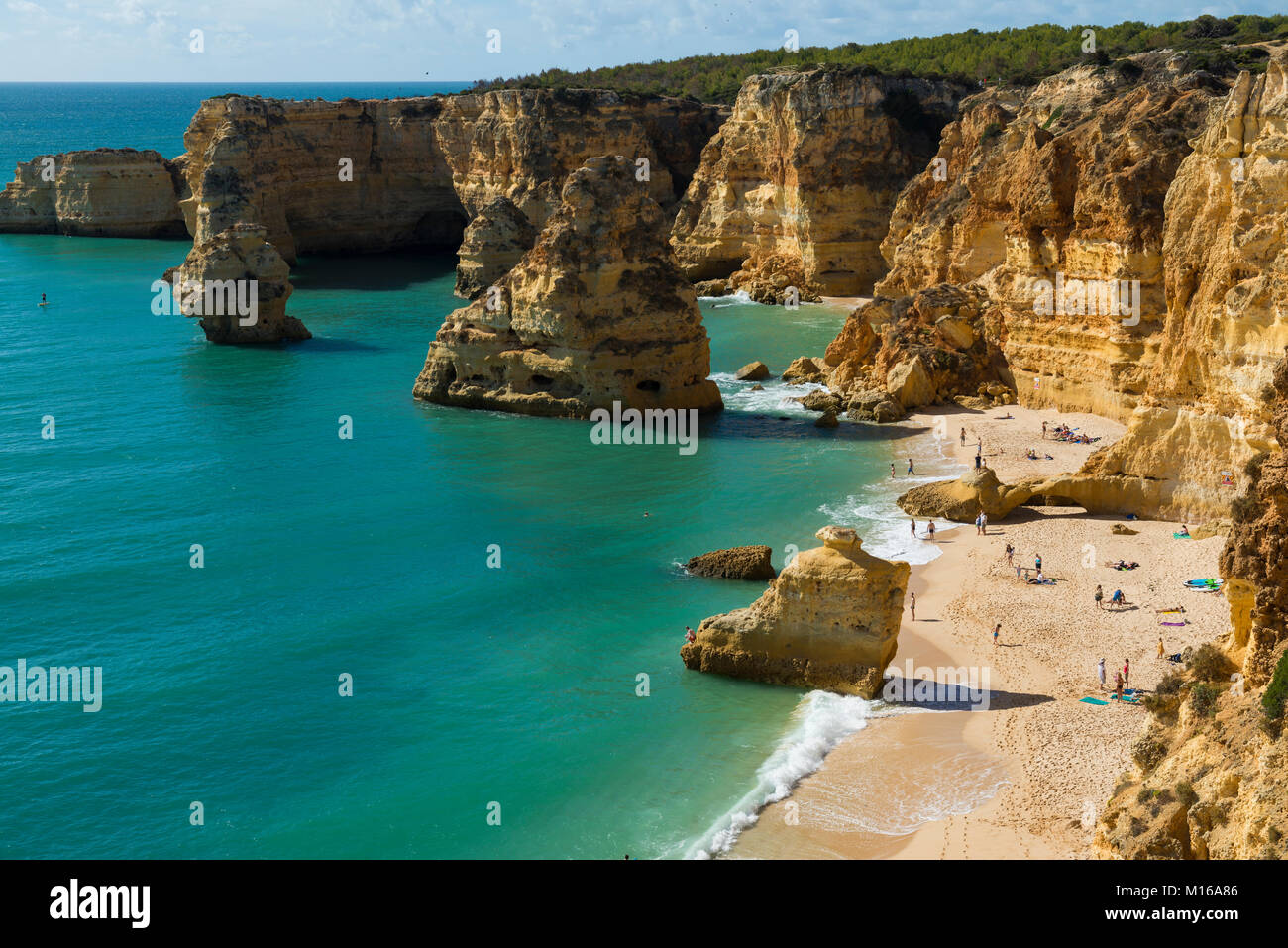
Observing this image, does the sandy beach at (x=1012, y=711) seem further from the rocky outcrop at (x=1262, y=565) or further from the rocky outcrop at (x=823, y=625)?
the rocky outcrop at (x=1262, y=565)

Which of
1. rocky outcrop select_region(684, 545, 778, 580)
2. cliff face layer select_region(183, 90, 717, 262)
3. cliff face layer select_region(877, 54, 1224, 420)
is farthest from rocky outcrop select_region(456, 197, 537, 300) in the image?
rocky outcrop select_region(684, 545, 778, 580)

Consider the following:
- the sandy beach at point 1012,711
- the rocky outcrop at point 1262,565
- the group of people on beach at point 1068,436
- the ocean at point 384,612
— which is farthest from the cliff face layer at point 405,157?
the rocky outcrop at point 1262,565

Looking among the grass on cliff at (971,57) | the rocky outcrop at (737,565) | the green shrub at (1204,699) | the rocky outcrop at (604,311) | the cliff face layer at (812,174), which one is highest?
the grass on cliff at (971,57)

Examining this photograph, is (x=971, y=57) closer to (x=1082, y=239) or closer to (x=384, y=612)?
(x=1082, y=239)

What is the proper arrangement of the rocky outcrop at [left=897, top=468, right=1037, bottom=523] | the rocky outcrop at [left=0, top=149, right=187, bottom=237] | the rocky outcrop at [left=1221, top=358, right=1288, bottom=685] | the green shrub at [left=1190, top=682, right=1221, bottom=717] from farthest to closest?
1. the rocky outcrop at [left=0, top=149, right=187, bottom=237]
2. the rocky outcrop at [left=897, top=468, right=1037, bottom=523]
3. the rocky outcrop at [left=1221, top=358, right=1288, bottom=685]
4. the green shrub at [left=1190, top=682, right=1221, bottom=717]

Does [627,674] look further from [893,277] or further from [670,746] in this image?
[893,277]

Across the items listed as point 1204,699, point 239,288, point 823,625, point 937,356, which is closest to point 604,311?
point 937,356

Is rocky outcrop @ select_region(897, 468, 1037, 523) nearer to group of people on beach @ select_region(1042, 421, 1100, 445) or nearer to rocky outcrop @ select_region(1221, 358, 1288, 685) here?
group of people on beach @ select_region(1042, 421, 1100, 445)
